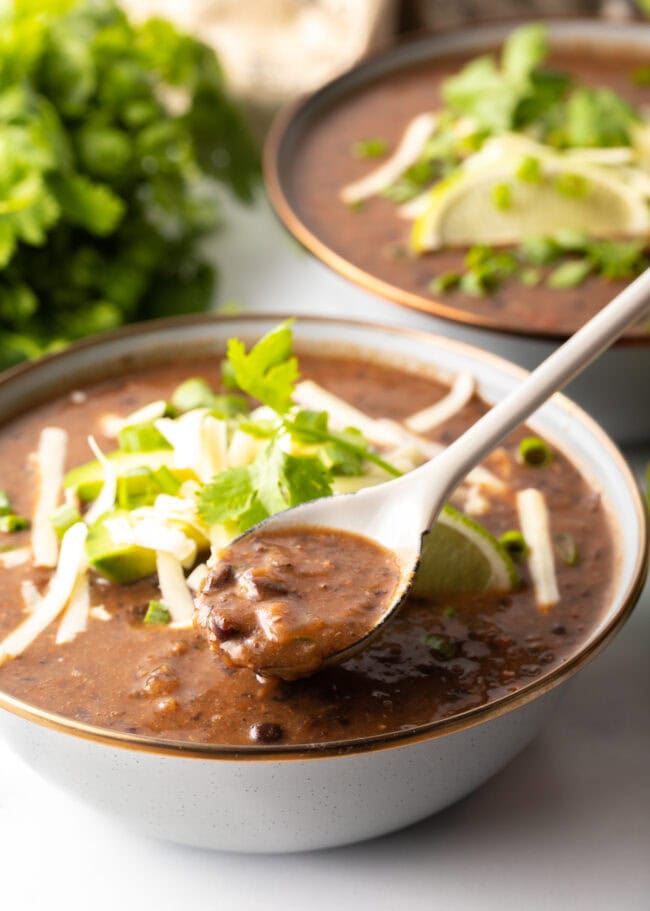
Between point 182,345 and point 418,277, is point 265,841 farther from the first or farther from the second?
point 418,277

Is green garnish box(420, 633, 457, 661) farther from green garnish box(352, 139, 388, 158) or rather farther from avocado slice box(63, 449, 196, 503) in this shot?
green garnish box(352, 139, 388, 158)

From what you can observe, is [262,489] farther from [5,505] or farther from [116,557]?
[5,505]

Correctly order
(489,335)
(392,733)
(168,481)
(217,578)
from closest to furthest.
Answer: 1. (392,733)
2. (217,578)
3. (168,481)
4. (489,335)

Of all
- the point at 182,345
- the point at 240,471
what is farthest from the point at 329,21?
the point at 240,471

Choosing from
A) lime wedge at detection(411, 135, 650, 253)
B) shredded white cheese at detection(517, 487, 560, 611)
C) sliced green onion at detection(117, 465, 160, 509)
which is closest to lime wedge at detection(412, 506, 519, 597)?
shredded white cheese at detection(517, 487, 560, 611)

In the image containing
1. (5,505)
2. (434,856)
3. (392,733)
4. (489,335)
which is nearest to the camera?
(392,733)

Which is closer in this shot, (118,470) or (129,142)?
(118,470)

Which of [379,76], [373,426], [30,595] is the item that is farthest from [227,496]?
[379,76]
